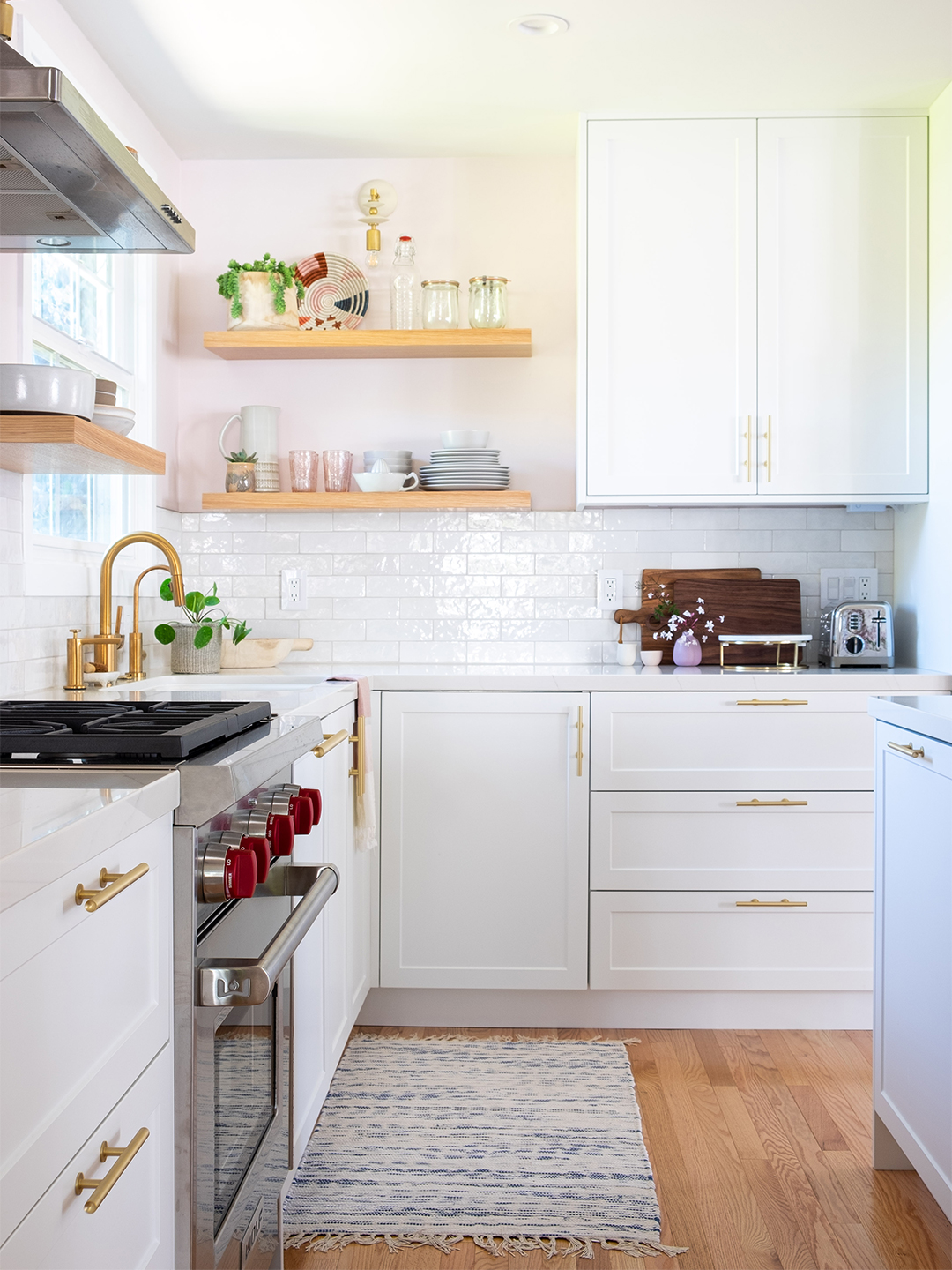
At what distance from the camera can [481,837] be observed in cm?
283

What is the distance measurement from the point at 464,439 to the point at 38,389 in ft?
4.94

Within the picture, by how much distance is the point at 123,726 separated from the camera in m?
1.45

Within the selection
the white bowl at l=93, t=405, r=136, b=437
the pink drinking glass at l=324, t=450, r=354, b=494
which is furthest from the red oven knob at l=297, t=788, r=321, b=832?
the pink drinking glass at l=324, t=450, r=354, b=494

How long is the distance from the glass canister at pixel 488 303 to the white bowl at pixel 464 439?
32 centimetres

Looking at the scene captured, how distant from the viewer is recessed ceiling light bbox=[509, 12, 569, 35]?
2491 mm

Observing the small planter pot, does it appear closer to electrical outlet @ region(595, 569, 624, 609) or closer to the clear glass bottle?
the clear glass bottle

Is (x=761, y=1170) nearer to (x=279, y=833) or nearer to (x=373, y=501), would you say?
(x=279, y=833)

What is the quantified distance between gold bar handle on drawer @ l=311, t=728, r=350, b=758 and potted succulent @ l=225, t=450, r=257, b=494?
112 centimetres

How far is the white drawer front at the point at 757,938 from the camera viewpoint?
284 cm

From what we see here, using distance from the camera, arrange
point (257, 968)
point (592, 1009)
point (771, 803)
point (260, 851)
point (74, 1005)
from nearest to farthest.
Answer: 1. point (74, 1005)
2. point (257, 968)
3. point (260, 851)
4. point (771, 803)
5. point (592, 1009)

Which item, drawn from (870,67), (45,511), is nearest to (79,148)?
(45,511)

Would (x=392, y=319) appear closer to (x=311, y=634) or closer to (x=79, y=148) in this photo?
(x=311, y=634)

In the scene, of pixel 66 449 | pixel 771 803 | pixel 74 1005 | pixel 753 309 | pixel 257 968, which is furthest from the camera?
pixel 753 309

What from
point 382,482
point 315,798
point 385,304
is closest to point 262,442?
point 382,482
